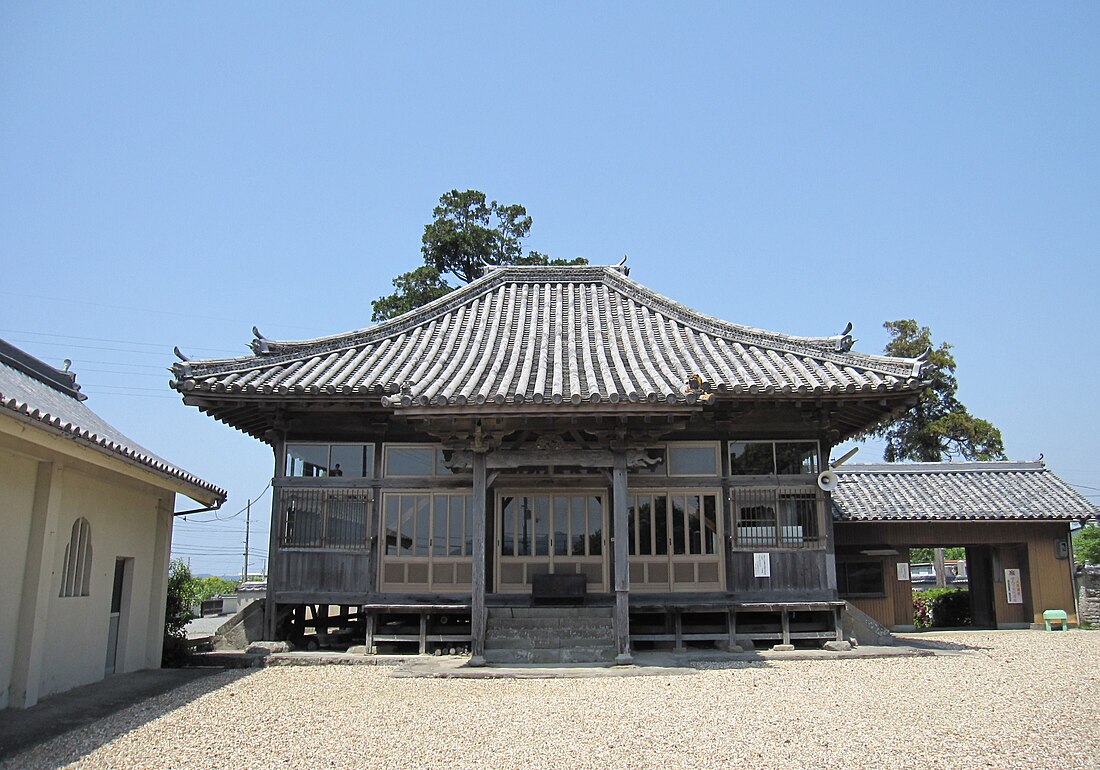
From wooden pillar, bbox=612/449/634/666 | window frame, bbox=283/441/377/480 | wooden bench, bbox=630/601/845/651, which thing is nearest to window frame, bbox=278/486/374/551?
window frame, bbox=283/441/377/480

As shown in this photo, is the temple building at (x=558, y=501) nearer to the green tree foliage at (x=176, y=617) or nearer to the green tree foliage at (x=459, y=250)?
the green tree foliage at (x=176, y=617)

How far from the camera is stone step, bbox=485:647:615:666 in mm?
12500

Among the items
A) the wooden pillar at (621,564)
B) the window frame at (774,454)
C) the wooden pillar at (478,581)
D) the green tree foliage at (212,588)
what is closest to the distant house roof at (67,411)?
the wooden pillar at (478,581)

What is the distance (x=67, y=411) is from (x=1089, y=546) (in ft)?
123

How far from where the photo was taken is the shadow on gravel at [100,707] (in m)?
7.52

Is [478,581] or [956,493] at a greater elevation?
[956,493]

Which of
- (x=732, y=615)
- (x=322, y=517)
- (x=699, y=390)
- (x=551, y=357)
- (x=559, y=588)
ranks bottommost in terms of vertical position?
(x=732, y=615)

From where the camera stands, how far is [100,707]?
365 inches

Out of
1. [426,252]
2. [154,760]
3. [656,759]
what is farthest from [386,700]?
[426,252]

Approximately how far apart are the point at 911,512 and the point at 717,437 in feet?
24.4

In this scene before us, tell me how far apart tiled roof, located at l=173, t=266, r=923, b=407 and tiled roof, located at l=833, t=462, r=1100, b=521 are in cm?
599

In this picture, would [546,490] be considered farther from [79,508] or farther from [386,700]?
[79,508]

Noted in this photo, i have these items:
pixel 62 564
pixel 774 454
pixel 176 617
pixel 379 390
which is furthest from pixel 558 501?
pixel 62 564

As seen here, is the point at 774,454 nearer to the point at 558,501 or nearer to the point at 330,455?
the point at 558,501
